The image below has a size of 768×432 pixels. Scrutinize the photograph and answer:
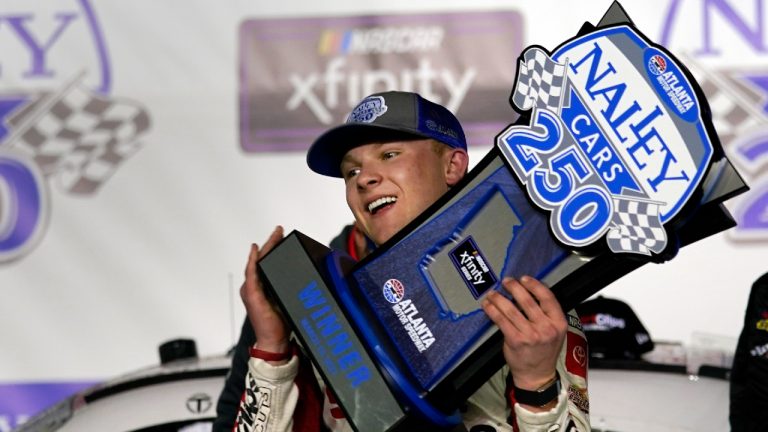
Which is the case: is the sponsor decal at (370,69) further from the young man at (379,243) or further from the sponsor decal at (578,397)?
the sponsor decal at (578,397)

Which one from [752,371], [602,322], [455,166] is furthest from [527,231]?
[602,322]

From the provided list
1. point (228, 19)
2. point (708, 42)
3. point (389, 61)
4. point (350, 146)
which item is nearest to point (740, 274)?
point (708, 42)

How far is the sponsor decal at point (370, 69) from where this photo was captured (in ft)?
16.2

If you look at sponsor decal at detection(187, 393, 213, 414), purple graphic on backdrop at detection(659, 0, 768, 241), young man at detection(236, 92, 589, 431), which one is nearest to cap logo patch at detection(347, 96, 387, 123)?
young man at detection(236, 92, 589, 431)

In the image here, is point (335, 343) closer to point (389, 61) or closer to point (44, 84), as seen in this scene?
point (389, 61)

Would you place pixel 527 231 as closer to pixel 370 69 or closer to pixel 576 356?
pixel 576 356

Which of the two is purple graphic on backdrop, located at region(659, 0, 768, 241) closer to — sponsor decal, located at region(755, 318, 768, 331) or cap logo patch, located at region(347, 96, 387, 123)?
sponsor decal, located at region(755, 318, 768, 331)

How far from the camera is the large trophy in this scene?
158 cm

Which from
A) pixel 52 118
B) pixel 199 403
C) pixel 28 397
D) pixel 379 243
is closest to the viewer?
pixel 379 243

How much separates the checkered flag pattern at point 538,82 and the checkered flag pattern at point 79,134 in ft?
12.2

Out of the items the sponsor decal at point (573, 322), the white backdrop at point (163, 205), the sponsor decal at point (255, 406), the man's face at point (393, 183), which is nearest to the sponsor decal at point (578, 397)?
the sponsor decal at point (573, 322)

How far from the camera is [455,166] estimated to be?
2000 mm

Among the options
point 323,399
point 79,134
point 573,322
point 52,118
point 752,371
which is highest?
point 52,118

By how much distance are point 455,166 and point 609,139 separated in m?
0.43
